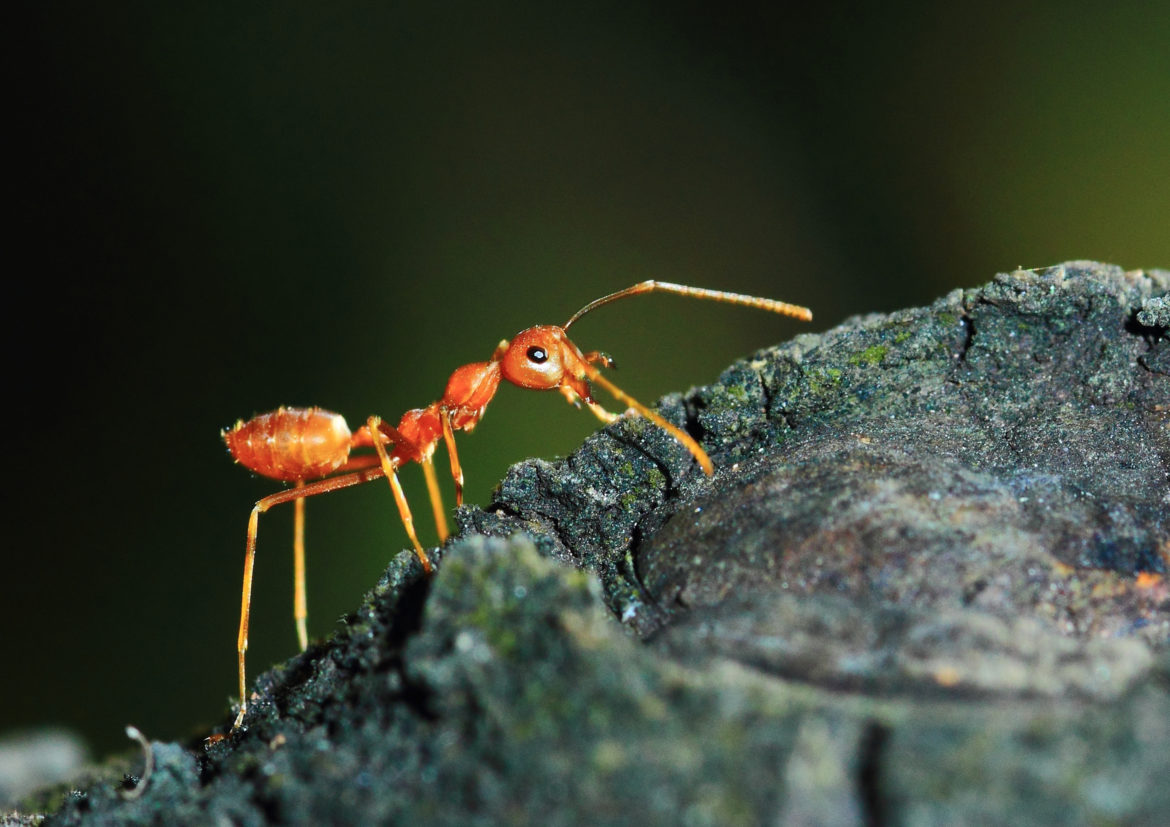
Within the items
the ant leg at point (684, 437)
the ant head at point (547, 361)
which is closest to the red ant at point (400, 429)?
the ant head at point (547, 361)

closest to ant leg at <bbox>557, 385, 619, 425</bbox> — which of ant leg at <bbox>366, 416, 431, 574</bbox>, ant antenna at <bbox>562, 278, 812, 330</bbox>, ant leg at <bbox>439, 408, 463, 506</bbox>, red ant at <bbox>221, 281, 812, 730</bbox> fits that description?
red ant at <bbox>221, 281, 812, 730</bbox>

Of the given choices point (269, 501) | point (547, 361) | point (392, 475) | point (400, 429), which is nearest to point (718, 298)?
point (547, 361)

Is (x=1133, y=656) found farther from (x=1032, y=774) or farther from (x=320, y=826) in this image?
(x=320, y=826)

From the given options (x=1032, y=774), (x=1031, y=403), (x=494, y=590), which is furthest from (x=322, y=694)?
(x=1031, y=403)

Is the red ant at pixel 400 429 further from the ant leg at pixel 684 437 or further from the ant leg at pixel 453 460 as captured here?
the ant leg at pixel 684 437

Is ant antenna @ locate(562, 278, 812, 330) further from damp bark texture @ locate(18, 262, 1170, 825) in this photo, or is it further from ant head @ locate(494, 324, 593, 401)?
damp bark texture @ locate(18, 262, 1170, 825)

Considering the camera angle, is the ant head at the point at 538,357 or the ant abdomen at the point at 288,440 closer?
the ant head at the point at 538,357

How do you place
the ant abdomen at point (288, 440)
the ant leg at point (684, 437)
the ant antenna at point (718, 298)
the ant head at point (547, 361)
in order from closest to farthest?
the ant leg at point (684, 437), the ant antenna at point (718, 298), the ant head at point (547, 361), the ant abdomen at point (288, 440)
